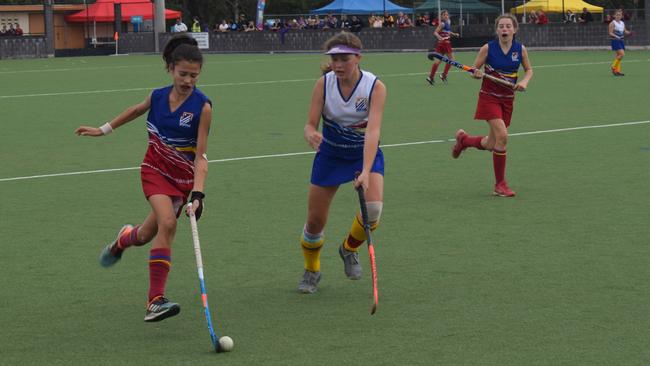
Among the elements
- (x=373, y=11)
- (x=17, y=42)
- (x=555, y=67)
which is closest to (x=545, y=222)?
(x=555, y=67)

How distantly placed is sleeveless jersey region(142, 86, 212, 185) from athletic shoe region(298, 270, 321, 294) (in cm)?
115

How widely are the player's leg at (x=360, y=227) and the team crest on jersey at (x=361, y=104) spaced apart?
1.49 feet

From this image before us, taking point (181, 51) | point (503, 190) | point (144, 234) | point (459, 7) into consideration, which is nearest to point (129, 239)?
point (144, 234)

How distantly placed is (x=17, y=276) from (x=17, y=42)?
54.2m

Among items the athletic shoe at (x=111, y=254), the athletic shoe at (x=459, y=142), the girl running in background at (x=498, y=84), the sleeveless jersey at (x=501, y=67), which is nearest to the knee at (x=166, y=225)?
the athletic shoe at (x=111, y=254)

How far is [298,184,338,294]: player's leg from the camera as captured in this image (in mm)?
8430

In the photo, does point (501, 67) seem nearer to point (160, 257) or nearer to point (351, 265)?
point (351, 265)

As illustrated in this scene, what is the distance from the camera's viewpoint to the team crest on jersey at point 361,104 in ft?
26.8

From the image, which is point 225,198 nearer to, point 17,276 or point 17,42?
point 17,276

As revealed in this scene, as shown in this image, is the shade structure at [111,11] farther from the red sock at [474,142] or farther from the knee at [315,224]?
the knee at [315,224]

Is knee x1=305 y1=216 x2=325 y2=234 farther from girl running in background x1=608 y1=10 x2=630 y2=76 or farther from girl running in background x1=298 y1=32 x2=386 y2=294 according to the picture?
girl running in background x1=608 y1=10 x2=630 y2=76

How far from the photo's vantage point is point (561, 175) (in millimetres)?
14250

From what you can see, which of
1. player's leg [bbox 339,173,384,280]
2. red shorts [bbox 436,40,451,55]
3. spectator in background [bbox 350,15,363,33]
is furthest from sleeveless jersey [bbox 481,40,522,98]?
spectator in background [bbox 350,15,363,33]

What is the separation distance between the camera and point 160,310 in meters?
7.33
